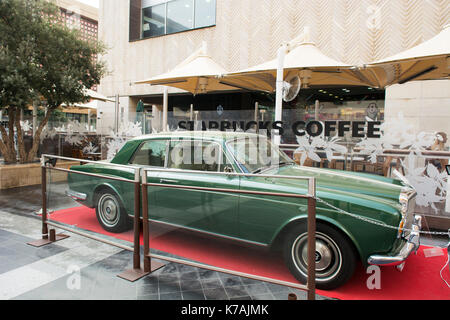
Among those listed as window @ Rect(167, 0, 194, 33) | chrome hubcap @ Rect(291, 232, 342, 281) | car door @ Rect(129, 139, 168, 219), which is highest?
window @ Rect(167, 0, 194, 33)

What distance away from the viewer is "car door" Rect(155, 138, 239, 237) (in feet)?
10.4

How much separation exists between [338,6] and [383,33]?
1.79 meters

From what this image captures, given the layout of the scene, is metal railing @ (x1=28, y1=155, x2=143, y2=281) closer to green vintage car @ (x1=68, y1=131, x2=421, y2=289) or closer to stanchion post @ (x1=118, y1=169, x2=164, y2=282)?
stanchion post @ (x1=118, y1=169, x2=164, y2=282)

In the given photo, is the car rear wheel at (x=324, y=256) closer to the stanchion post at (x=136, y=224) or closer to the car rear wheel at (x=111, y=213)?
the stanchion post at (x=136, y=224)

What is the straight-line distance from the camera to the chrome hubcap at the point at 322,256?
3.02 meters

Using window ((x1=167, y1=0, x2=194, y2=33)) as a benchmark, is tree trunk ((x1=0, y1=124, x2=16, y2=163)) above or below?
below

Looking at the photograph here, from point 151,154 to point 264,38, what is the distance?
9.27 metres

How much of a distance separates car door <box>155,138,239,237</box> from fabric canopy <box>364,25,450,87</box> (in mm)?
3567

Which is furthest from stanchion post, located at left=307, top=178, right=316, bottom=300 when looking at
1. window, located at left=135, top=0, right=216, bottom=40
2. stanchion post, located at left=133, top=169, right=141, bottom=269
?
window, located at left=135, top=0, right=216, bottom=40

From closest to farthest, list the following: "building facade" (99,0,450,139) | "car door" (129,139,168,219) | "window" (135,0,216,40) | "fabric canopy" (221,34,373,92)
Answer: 1. "car door" (129,139,168,219)
2. "fabric canopy" (221,34,373,92)
3. "building facade" (99,0,450,139)
4. "window" (135,0,216,40)

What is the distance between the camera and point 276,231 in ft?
10.2

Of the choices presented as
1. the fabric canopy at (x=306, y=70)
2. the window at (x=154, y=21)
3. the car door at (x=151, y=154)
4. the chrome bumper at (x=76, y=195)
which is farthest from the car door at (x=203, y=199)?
the window at (x=154, y=21)

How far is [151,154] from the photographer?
443cm

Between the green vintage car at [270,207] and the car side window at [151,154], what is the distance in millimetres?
176
